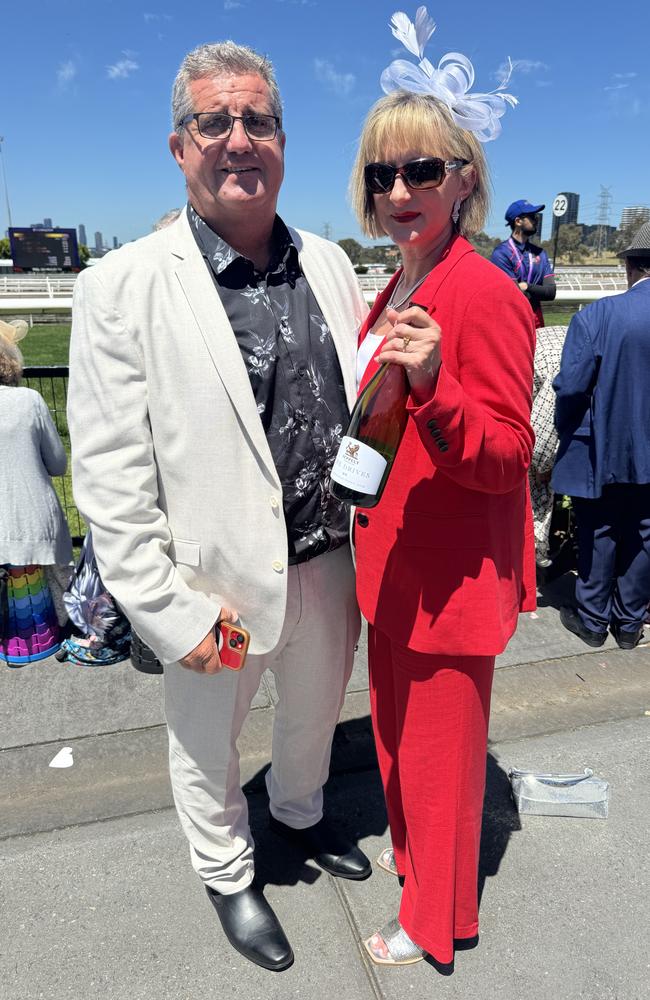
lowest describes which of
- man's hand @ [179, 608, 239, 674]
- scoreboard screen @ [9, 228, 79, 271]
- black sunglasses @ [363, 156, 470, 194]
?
man's hand @ [179, 608, 239, 674]

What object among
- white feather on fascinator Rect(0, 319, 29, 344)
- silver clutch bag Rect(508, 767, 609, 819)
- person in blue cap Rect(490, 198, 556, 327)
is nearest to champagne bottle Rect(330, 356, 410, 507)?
silver clutch bag Rect(508, 767, 609, 819)

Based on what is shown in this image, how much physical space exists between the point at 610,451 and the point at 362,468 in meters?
2.57

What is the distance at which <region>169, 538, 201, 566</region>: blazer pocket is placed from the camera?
75.1 inches

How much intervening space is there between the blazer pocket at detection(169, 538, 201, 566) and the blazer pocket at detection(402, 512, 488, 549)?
22.7 inches

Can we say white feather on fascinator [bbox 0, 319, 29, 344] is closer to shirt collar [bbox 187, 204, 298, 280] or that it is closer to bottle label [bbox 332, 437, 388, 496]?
shirt collar [bbox 187, 204, 298, 280]

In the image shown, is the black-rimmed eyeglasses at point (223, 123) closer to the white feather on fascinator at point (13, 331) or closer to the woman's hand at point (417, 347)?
the woman's hand at point (417, 347)

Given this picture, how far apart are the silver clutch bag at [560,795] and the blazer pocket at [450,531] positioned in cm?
142

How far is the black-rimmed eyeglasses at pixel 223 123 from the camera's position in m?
1.77

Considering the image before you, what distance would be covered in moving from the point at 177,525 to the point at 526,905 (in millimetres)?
1685

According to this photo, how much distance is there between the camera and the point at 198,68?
5.86 ft

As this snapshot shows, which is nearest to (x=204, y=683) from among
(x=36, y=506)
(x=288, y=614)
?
(x=288, y=614)

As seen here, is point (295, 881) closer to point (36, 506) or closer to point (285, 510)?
point (285, 510)

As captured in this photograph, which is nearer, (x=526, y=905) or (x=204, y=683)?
(x=204, y=683)

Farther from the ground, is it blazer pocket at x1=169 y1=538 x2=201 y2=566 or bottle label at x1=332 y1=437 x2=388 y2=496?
bottle label at x1=332 y1=437 x2=388 y2=496
